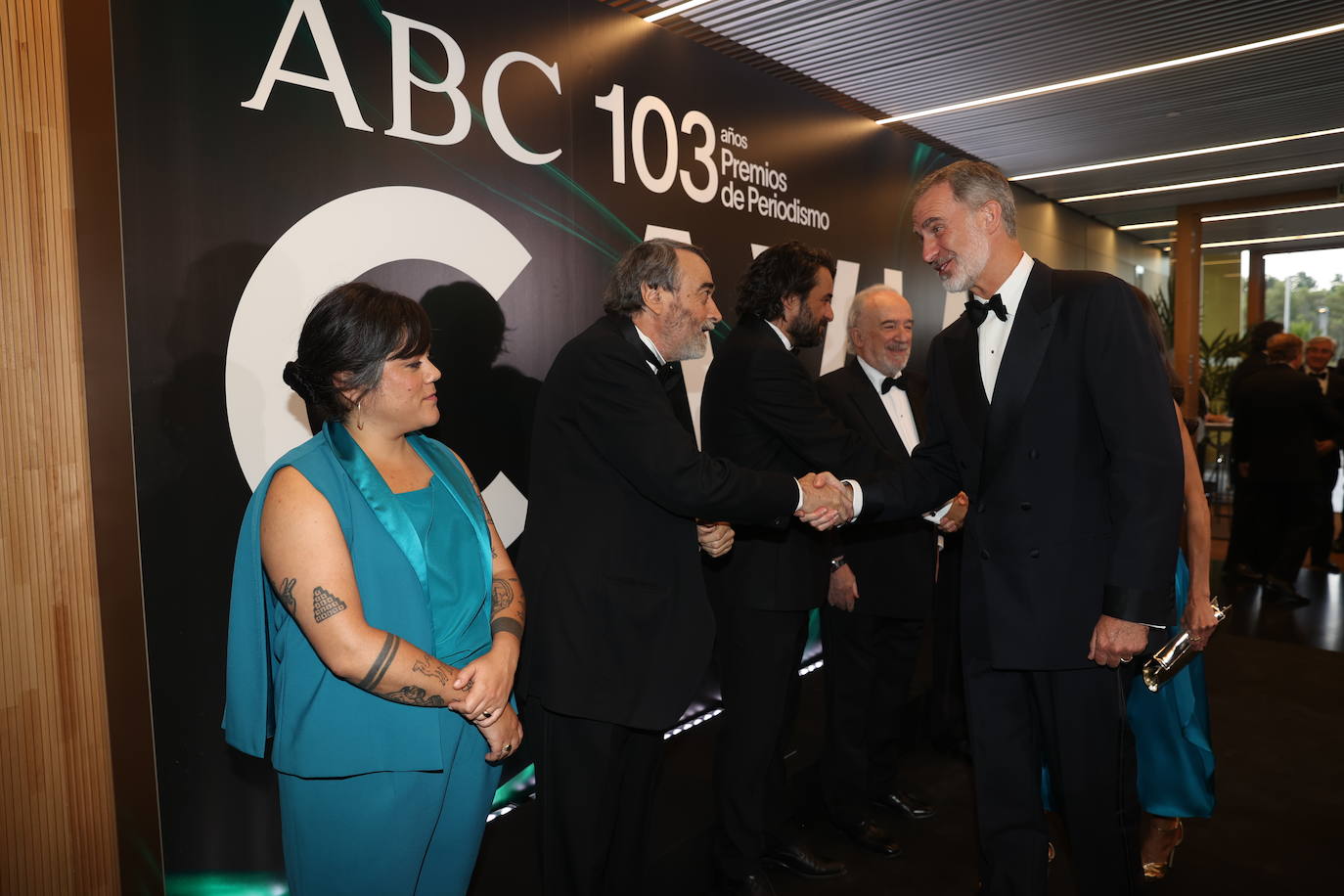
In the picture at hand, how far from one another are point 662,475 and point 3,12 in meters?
1.69

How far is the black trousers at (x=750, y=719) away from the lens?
2746 mm

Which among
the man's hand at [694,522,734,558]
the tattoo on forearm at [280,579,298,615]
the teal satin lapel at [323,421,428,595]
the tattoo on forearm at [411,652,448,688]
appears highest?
the teal satin lapel at [323,421,428,595]

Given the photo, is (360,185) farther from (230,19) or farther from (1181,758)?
(1181,758)

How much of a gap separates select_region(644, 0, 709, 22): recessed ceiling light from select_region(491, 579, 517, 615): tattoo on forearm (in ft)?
8.51

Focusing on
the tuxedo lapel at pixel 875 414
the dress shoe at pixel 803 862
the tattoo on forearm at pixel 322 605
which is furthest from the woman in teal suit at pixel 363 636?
the tuxedo lapel at pixel 875 414

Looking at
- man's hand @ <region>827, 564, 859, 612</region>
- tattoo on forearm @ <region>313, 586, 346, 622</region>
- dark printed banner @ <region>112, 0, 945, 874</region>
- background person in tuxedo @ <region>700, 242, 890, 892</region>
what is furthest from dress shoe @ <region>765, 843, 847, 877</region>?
tattoo on forearm @ <region>313, 586, 346, 622</region>

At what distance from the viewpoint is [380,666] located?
1.64m

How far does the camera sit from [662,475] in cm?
209

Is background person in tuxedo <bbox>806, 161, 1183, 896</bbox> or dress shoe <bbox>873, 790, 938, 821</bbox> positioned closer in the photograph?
background person in tuxedo <bbox>806, 161, 1183, 896</bbox>

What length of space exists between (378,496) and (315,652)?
317 millimetres

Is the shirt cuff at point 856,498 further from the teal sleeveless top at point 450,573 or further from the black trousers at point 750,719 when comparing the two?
the teal sleeveless top at point 450,573

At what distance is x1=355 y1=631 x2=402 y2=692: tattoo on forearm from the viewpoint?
1638 millimetres

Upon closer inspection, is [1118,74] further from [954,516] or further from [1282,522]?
[1282,522]

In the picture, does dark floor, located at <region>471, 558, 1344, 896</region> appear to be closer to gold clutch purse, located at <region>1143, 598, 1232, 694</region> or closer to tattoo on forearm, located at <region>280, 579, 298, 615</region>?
gold clutch purse, located at <region>1143, 598, 1232, 694</region>
